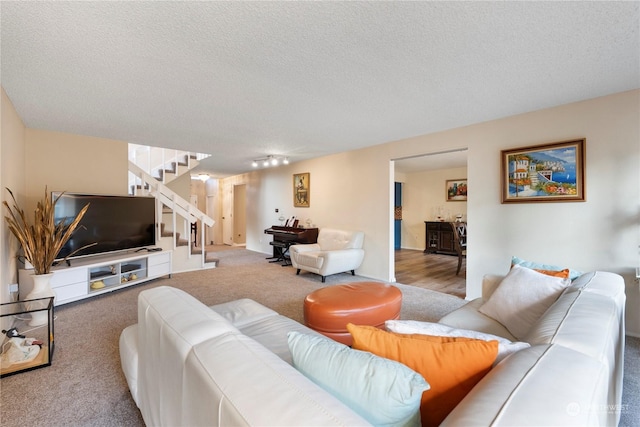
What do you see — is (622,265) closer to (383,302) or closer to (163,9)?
(383,302)

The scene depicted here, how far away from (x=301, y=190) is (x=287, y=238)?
119 cm

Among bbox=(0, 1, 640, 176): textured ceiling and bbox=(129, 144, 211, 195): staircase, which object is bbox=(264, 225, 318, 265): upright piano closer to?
bbox=(129, 144, 211, 195): staircase

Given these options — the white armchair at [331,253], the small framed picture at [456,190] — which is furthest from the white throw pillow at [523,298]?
the small framed picture at [456,190]

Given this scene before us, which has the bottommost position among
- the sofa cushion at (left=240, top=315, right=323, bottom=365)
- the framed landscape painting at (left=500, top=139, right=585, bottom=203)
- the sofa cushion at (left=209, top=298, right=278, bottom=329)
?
the sofa cushion at (left=240, top=315, right=323, bottom=365)

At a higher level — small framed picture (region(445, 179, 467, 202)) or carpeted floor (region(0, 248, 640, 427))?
small framed picture (region(445, 179, 467, 202))

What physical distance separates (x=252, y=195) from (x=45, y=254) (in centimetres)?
527

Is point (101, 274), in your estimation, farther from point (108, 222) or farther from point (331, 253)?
point (331, 253)

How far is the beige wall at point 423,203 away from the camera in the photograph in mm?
7496

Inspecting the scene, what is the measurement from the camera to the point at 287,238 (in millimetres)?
5754

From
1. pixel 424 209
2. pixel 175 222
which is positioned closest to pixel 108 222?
pixel 175 222

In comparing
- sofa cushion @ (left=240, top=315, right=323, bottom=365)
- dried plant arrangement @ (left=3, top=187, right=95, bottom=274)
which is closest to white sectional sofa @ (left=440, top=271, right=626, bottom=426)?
sofa cushion @ (left=240, top=315, right=323, bottom=365)

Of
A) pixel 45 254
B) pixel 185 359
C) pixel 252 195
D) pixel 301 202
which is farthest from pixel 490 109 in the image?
pixel 252 195

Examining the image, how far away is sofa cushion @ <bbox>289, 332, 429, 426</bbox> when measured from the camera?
0.69 metres

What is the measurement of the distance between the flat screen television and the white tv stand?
0.60ft
